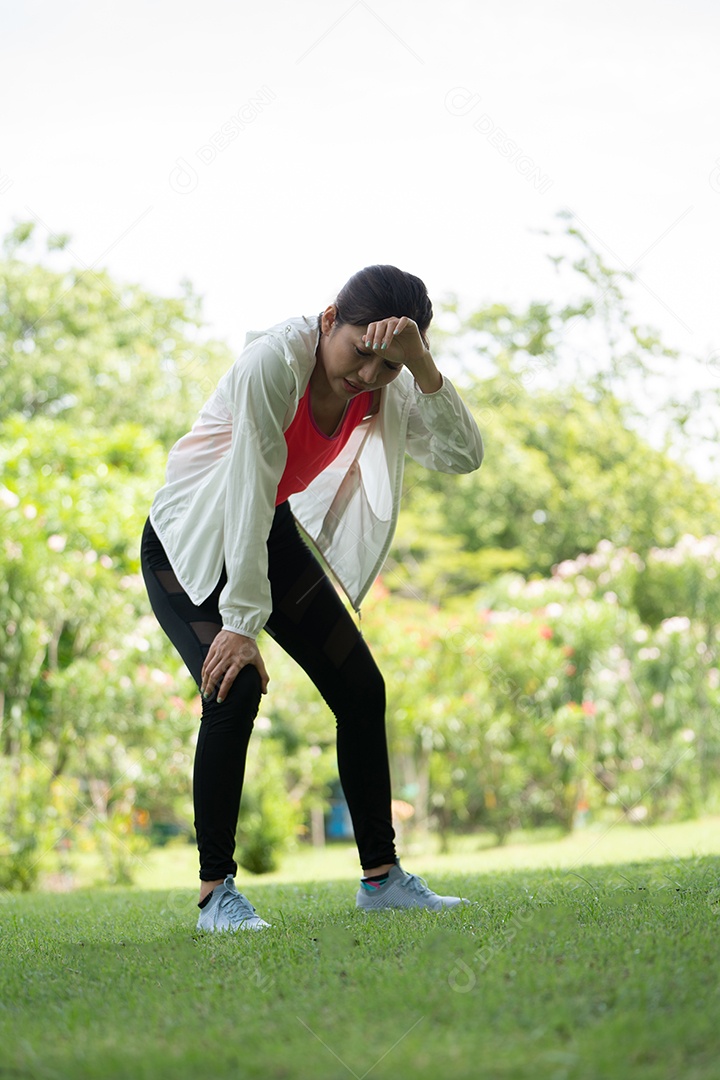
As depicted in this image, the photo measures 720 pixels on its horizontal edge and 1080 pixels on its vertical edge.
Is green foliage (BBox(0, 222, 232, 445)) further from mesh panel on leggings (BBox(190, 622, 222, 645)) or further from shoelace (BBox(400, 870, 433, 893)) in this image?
shoelace (BBox(400, 870, 433, 893))

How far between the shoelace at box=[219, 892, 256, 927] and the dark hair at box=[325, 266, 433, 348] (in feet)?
4.59

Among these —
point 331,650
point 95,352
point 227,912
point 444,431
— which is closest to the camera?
point 227,912

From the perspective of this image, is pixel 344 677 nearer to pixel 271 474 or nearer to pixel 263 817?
pixel 271 474

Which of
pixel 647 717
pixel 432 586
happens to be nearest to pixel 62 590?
pixel 647 717

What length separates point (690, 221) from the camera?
8.02 meters

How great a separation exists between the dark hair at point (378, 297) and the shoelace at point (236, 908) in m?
1.40

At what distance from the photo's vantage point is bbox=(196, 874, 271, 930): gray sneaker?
2.15 meters

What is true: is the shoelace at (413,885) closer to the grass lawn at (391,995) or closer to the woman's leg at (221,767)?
the grass lawn at (391,995)

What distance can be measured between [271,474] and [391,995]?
49.0 inches

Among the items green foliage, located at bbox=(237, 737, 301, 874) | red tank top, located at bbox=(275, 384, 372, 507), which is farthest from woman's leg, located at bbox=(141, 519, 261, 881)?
green foliage, located at bbox=(237, 737, 301, 874)

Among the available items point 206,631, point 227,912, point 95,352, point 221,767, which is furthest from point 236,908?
point 95,352

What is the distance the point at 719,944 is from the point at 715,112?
28.7 ft

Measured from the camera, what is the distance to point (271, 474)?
2.33 m

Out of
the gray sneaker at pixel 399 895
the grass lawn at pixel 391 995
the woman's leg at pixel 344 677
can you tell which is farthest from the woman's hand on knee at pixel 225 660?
the gray sneaker at pixel 399 895
